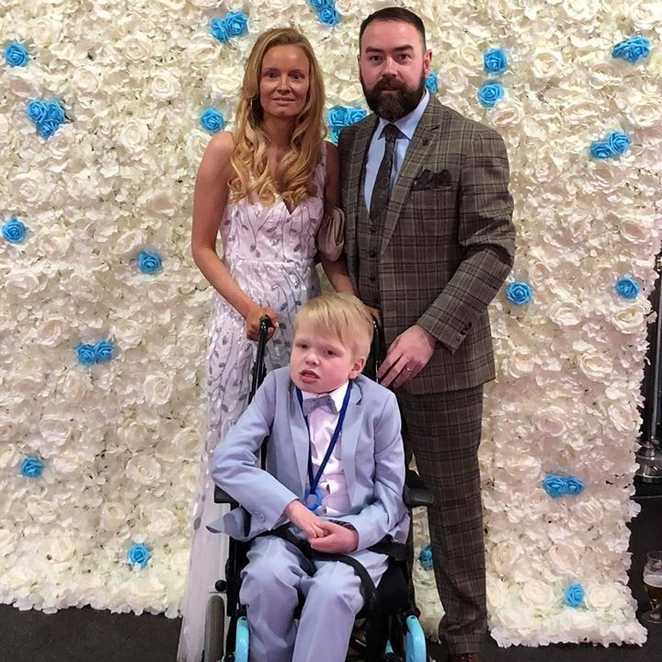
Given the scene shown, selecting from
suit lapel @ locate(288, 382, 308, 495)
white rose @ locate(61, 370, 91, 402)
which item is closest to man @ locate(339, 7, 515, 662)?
suit lapel @ locate(288, 382, 308, 495)

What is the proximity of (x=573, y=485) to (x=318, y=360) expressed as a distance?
5.27 feet

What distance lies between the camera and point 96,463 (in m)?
3.38

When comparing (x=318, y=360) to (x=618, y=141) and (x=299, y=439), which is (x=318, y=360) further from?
(x=618, y=141)

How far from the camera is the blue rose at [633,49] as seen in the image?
2.90 metres

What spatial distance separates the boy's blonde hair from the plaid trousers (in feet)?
1.88

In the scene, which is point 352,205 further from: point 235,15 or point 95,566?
point 95,566

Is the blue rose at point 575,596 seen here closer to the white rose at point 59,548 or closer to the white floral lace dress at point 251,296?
the white floral lace dress at point 251,296

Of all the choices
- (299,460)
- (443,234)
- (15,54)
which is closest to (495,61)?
(443,234)

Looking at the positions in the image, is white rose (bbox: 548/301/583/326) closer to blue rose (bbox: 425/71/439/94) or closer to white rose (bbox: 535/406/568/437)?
white rose (bbox: 535/406/568/437)

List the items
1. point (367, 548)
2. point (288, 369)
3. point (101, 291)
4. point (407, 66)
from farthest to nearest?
point (101, 291) → point (407, 66) → point (288, 369) → point (367, 548)

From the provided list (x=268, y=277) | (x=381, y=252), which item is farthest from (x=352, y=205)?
(x=268, y=277)

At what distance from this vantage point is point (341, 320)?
2164 millimetres

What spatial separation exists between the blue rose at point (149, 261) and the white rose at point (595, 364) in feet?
5.82

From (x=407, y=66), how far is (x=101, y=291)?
1573 millimetres
